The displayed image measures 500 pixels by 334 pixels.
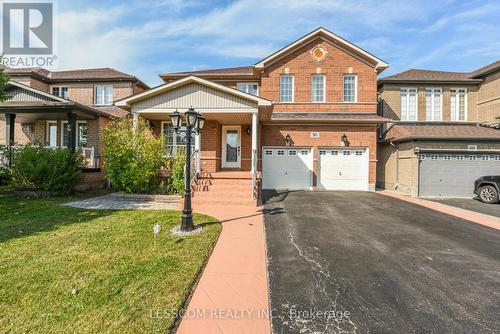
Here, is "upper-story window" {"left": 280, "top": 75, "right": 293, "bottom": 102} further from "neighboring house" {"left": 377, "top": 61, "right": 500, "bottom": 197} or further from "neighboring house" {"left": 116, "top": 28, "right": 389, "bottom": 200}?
"neighboring house" {"left": 377, "top": 61, "right": 500, "bottom": 197}

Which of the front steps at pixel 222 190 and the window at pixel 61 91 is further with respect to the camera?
the window at pixel 61 91

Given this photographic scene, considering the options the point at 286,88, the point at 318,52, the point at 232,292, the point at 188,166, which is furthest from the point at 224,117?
the point at 232,292

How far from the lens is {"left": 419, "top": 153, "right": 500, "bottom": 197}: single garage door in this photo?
39.8 feet

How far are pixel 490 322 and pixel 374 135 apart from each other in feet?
39.7

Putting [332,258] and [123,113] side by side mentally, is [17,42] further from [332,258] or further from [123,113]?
[332,258]

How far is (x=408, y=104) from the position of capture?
50.6ft

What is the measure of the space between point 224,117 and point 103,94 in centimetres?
1218

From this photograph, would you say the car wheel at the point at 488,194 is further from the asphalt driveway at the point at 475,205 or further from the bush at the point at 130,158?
the bush at the point at 130,158

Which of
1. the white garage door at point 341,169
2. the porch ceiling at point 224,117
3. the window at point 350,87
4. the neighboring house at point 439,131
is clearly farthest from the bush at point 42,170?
the neighboring house at point 439,131

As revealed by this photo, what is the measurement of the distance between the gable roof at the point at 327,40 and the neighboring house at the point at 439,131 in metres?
1.87

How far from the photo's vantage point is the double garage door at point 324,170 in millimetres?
13602

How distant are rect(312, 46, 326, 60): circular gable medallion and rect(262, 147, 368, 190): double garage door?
231 inches

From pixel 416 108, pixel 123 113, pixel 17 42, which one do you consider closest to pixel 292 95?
pixel 416 108

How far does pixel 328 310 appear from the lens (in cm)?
297
